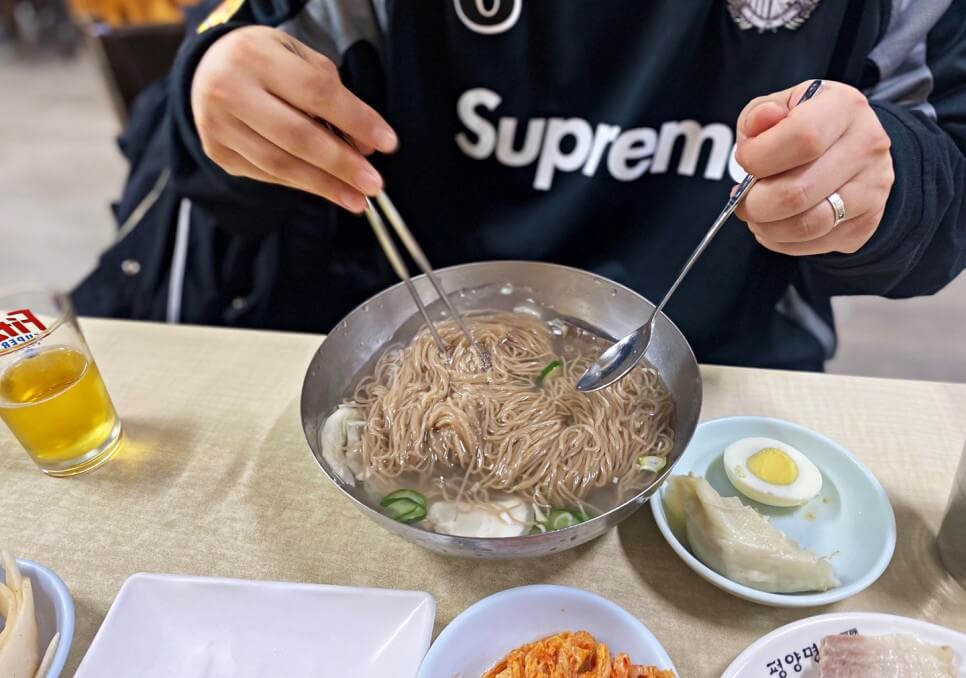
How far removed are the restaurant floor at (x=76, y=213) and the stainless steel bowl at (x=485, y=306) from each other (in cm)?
101

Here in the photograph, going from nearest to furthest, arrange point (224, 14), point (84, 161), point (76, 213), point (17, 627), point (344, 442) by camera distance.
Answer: point (17, 627) < point (344, 442) < point (224, 14) < point (76, 213) < point (84, 161)

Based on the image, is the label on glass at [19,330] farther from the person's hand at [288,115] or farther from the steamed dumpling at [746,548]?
the steamed dumpling at [746,548]

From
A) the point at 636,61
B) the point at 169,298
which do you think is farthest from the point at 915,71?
the point at 169,298

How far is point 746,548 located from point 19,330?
3.71 feet

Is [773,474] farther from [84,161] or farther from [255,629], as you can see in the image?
[84,161]

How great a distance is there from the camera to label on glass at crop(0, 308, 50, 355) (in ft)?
3.61

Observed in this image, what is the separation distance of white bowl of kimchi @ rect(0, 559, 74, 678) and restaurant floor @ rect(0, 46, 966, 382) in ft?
5.09

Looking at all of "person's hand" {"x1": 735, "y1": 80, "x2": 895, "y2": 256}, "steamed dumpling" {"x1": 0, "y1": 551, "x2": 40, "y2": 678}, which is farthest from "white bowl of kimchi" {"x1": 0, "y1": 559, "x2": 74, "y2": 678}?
"person's hand" {"x1": 735, "y1": 80, "x2": 895, "y2": 256}

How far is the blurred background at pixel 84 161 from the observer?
104 inches

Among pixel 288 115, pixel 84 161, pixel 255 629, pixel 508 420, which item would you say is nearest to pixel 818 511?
pixel 508 420

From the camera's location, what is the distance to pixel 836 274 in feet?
4.49

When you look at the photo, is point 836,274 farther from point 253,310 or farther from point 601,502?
point 253,310

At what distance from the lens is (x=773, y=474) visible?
3.51ft

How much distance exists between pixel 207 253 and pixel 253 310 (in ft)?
0.60
